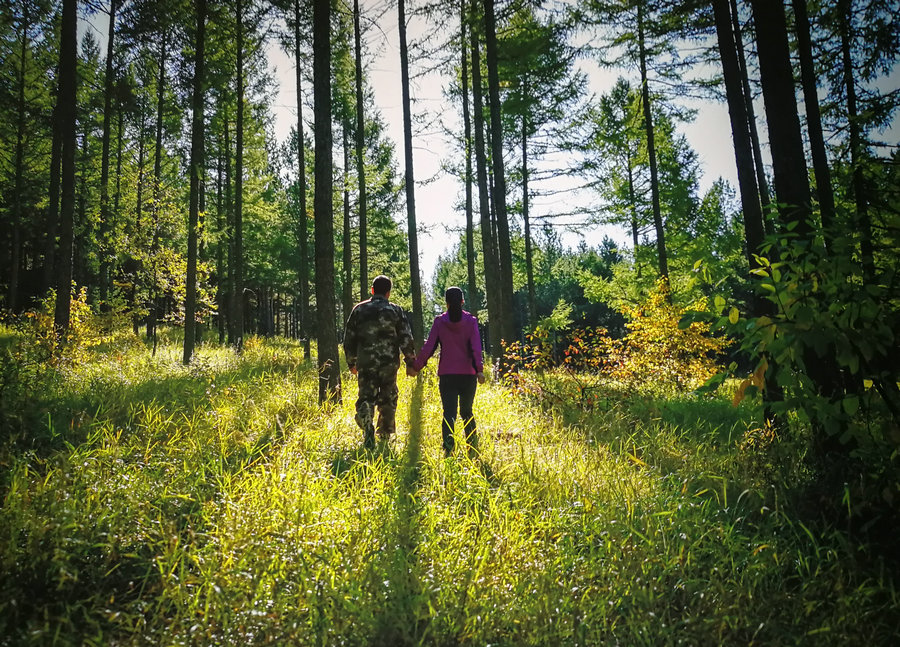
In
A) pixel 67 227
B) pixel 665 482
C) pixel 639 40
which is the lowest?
pixel 665 482

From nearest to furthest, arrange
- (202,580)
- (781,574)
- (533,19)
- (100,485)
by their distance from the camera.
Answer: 1. (202,580)
2. (781,574)
3. (100,485)
4. (533,19)

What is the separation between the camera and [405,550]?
9.12ft

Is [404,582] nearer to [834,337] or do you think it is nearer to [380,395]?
[834,337]

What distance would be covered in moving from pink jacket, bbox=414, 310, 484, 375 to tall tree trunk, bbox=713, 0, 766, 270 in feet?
12.8

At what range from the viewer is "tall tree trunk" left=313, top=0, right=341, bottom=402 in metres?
7.28

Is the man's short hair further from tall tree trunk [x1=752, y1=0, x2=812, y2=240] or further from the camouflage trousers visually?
tall tree trunk [x1=752, y1=0, x2=812, y2=240]

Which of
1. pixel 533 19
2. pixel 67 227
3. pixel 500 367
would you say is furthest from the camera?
pixel 533 19

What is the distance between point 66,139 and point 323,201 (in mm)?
6697

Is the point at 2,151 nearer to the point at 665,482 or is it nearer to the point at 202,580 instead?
the point at 202,580

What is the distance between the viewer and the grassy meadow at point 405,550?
223 centimetres

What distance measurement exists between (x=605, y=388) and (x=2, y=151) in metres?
22.2

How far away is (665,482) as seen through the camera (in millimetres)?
4117

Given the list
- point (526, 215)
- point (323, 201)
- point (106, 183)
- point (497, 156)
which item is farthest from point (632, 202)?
point (106, 183)

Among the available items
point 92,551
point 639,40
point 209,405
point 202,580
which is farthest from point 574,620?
point 639,40
